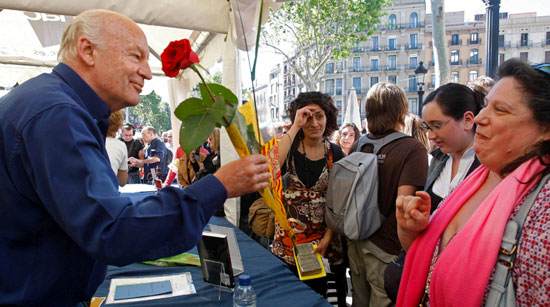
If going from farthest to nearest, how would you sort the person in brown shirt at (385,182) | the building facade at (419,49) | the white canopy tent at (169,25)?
the building facade at (419,49) → the white canopy tent at (169,25) → the person in brown shirt at (385,182)

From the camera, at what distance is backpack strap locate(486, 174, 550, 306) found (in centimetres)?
96

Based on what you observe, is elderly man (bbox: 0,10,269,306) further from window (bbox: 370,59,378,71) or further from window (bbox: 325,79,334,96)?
window (bbox: 370,59,378,71)

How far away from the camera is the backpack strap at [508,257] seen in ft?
3.16

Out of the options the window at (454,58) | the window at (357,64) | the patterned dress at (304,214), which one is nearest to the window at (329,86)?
the window at (357,64)

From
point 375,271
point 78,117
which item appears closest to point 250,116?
point 78,117

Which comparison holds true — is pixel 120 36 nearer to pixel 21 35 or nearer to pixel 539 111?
pixel 539 111

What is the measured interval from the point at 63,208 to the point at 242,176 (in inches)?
18.7

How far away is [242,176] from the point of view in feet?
3.48

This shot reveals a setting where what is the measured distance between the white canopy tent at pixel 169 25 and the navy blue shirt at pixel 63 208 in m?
0.41

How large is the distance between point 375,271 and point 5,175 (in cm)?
195

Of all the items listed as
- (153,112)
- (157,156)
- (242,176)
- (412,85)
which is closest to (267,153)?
(242,176)

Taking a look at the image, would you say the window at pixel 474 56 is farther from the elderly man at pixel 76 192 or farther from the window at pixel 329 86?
the elderly man at pixel 76 192

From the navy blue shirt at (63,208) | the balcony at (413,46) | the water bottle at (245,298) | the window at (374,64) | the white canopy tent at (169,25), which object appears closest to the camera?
the navy blue shirt at (63,208)

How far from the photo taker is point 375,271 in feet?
7.12
